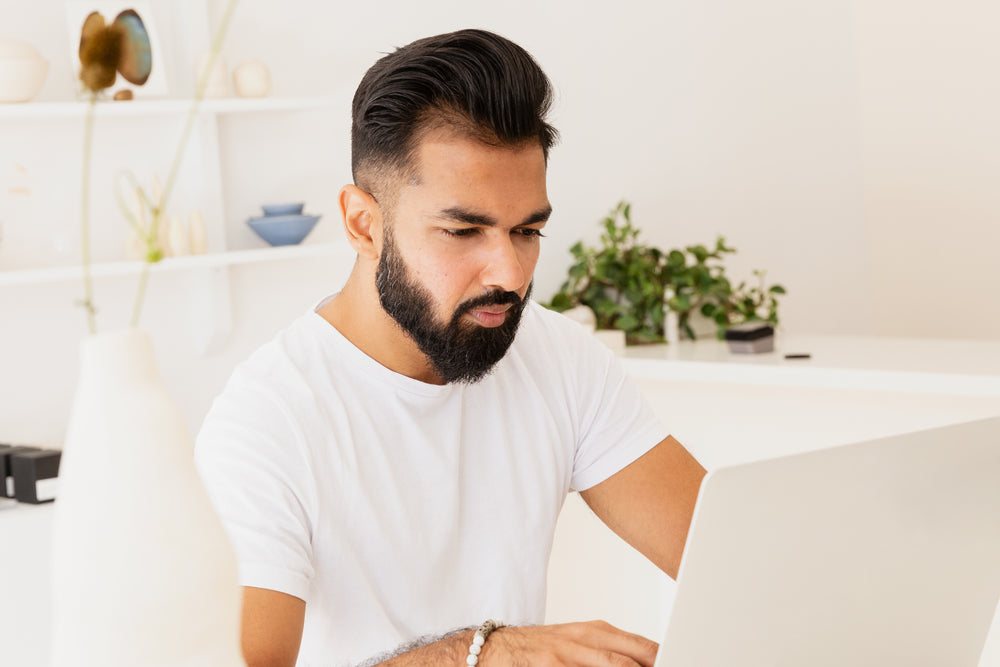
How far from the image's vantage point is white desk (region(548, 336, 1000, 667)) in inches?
105

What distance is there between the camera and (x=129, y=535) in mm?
594

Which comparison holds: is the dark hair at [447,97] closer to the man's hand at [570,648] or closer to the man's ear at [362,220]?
the man's ear at [362,220]

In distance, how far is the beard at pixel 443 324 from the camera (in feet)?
4.28

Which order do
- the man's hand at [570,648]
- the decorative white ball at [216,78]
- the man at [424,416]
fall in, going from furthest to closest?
the decorative white ball at [216,78] → the man at [424,416] → the man's hand at [570,648]

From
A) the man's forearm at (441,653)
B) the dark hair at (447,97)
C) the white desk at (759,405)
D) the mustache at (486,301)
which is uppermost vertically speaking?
the dark hair at (447,97)

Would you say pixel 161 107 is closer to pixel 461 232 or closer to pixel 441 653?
pixel 461 232

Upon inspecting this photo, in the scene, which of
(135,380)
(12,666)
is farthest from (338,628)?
(12,666)

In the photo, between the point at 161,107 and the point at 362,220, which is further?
the point at 161,107

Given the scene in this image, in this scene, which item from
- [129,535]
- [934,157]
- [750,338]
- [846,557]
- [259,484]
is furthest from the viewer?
[934,157]

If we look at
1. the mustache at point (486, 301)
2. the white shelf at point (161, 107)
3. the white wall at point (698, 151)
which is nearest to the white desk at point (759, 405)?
the white wall at point (698, 151)

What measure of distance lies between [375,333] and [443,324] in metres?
0.11

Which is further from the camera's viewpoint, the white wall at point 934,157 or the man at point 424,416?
the white wall at point 934,157

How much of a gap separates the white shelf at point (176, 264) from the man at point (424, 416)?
1073 mm

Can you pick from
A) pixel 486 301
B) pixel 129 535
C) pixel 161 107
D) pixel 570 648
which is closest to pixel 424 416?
pixel 486 301
